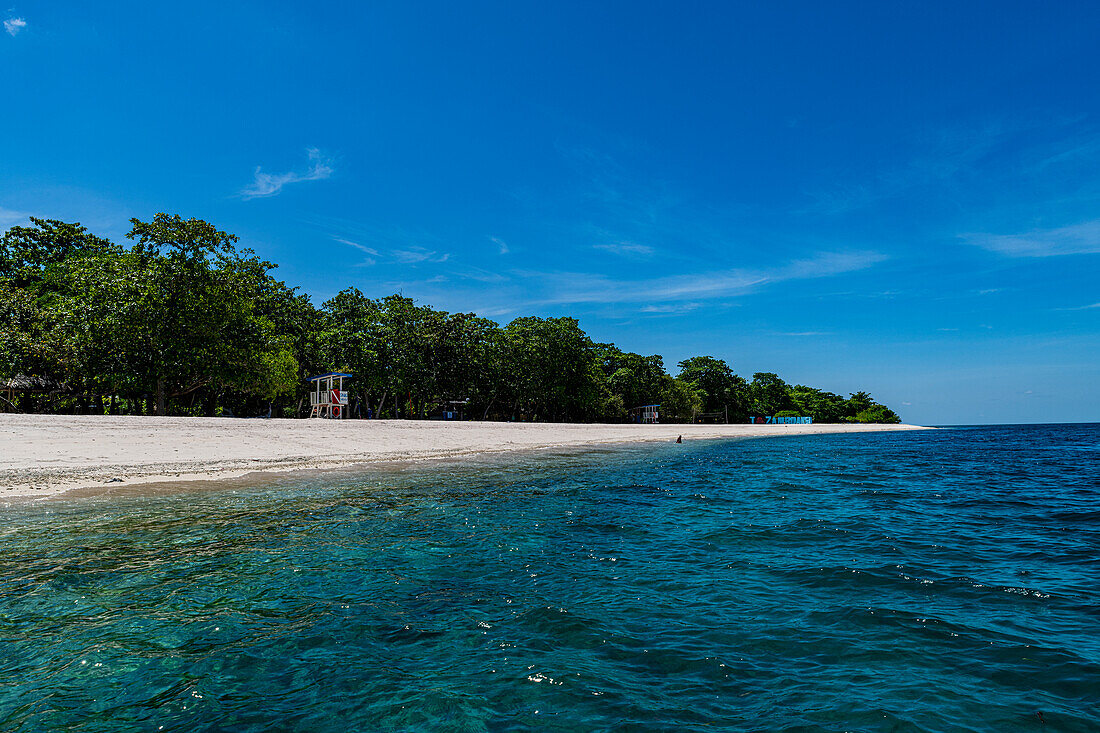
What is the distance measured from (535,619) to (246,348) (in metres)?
40.0

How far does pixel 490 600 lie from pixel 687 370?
365 ft

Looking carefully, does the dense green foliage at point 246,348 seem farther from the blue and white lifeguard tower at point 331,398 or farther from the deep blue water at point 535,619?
the deep blue water at point 535,619

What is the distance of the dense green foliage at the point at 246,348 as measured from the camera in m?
34.8

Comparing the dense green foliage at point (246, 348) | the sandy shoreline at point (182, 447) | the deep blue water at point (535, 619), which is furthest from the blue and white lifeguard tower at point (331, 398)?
the deep blue water at point (535, 619)

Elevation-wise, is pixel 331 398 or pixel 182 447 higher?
pixel 331 398

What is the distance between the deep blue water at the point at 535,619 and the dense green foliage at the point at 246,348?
28527mm

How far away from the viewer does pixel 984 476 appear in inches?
873

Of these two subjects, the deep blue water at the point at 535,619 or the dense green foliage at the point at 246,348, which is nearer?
the deep blue water at the point at 535,619

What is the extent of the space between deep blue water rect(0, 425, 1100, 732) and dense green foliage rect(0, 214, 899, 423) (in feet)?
93.6

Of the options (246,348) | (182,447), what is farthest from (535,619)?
(246,348)

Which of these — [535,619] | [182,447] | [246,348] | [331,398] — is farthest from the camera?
[331,398]

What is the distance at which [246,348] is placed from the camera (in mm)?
39156

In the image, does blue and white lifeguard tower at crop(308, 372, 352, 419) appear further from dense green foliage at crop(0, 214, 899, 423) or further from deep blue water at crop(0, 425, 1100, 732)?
deep blue water at crop(0, 425, 1100, 732)

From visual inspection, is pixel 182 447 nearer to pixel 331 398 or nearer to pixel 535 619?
pixel 535 619
